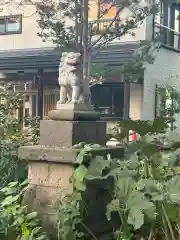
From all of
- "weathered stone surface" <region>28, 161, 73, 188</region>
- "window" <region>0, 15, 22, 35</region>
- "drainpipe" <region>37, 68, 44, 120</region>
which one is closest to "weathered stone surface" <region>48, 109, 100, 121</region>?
"weathered stone surface" <region>28, 161, 73, 188</region>

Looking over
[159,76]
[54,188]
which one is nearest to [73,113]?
[54,188]

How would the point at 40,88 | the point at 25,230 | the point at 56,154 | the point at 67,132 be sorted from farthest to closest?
1. the point at 40,88
2. the point at 67,132
3. the point at 56,154
4. the point at 25,230

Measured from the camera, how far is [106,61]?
51.9ft

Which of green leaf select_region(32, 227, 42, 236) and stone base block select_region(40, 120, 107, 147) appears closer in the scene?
green leaf select_region(32, 227, 42, 236)

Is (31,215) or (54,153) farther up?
(54,153)

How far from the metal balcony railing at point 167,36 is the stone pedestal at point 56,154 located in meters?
13.5

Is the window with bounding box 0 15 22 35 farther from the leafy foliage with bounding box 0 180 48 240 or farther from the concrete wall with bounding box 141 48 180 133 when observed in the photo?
the leafy foliage with bounding box 0 180 48 240

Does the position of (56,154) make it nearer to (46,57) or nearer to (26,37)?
(46,57)

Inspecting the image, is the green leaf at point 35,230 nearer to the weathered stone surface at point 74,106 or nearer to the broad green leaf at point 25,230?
the broad green leaf at point 25,230

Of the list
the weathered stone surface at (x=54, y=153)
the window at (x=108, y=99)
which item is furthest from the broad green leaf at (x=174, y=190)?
the window at (x=108, y=99)

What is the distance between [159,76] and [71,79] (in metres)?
14.4

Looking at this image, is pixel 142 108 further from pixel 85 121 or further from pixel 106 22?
pixel 85 121

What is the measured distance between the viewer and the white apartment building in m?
17.2

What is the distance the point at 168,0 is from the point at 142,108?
450cm
